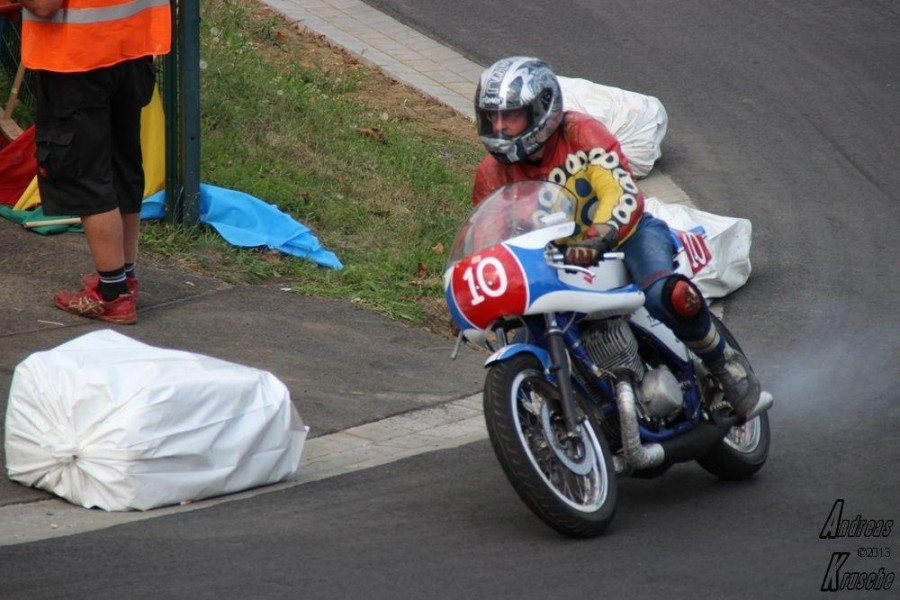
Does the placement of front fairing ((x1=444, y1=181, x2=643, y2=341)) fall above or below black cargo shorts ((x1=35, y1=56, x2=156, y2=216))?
above

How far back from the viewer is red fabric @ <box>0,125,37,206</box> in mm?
8836

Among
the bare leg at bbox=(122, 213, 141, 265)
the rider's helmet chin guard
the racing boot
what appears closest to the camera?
the rider's helmet chin guard

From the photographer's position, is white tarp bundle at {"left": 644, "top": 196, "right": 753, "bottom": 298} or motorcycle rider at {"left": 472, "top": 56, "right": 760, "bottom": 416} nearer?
motorcycle rider at {"left": 472, "top": 56, "right": 760, "bottom": 416}

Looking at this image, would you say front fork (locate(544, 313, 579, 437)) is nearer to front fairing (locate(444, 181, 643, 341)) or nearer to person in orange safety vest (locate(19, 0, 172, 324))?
front fairing (locate(444, 181, 643, 341))

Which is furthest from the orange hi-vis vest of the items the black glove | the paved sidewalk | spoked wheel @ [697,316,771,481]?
the paved sidewalk

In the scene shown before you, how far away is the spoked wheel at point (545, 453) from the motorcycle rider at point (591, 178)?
1.81ft

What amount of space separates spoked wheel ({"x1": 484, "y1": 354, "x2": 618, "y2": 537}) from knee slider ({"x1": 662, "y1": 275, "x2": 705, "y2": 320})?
59 centimetres

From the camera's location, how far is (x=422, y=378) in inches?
297

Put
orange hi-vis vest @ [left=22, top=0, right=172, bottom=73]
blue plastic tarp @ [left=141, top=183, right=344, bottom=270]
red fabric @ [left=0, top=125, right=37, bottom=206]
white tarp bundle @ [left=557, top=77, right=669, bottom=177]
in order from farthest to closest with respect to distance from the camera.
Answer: white tarp bundle @ [left=557, top=77, right=669, bottom=177]
blue plastic tarp @ [left=141, top=183, right=344, bottom=270]
red fabric @ [left=0, top=125, right=37, bottom=206]
orange hi-vis vest @ [left=22, top=0, right=172, bottom=73]

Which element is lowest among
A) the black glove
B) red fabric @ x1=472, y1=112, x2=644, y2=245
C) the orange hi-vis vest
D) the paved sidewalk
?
the paved sidewalk

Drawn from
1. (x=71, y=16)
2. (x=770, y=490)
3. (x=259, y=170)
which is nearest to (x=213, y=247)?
(x=259, y=170)

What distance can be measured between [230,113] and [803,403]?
5322 millimetres

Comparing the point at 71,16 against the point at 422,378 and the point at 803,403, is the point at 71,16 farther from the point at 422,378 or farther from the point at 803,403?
the point at 803,403

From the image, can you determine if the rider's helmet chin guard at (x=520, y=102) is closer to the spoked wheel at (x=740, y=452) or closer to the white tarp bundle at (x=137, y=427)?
the spoked wheel at (x=740, y=452)
